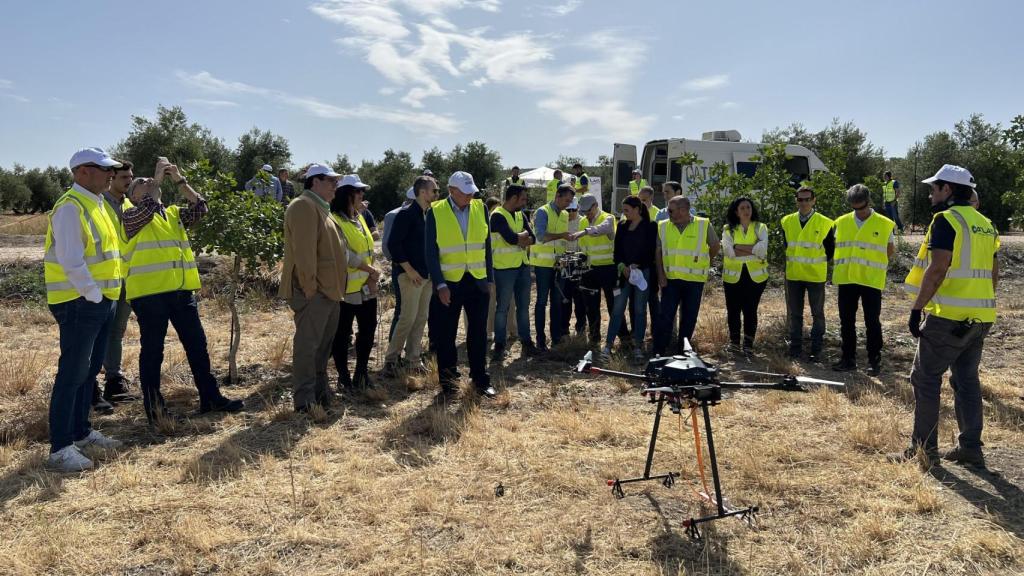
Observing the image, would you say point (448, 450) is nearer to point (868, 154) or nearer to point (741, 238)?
point (741, 238)

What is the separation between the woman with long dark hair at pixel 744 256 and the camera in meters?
7.64

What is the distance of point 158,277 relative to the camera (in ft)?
17.6

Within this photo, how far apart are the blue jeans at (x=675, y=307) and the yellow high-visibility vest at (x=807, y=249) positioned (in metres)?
1.06

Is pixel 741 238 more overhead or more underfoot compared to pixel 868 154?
more underfoot

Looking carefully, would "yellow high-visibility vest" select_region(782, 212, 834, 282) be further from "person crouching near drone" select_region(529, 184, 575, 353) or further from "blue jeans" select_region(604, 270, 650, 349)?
"person crouching near drone" select_region(529, 184, 575, 353)

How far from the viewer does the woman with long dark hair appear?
7.64 meters

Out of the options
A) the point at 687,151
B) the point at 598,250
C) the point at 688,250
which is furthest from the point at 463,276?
the point at 687,151

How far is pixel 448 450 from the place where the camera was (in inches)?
195

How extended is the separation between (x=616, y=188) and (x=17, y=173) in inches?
1482

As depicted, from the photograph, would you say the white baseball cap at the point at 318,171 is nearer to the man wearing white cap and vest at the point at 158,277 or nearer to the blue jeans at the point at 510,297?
the man wearing white cap and vest at the point at 158,277

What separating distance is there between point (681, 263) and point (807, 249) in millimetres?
1426

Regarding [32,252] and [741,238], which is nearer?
[741,238]

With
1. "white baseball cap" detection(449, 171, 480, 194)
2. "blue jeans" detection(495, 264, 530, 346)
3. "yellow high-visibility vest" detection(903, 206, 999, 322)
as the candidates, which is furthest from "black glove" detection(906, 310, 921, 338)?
"blue jeans" detection(495, 264, 530, 346)

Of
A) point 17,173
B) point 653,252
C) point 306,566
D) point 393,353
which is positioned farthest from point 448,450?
point 17,173
